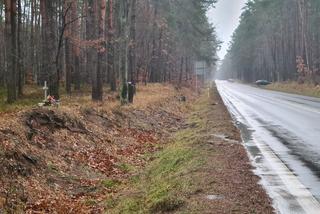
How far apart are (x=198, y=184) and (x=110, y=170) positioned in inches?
161

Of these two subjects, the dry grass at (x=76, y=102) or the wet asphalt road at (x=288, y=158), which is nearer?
the wet asphalt road at (x=288, y=158)

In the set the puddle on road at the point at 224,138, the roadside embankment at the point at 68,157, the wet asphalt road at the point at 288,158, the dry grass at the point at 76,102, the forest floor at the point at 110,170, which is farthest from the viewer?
the dry grass at the point at 76,102

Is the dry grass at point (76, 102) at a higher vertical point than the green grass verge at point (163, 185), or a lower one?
higher

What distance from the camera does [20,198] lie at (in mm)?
8539

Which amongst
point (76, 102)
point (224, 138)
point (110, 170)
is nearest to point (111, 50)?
point (76, 102)

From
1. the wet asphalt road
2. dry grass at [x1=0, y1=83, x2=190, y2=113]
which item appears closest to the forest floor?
the wet asphalt road

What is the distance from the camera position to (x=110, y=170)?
12.3 meters

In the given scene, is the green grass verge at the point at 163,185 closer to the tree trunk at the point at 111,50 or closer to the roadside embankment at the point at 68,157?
the roadside embankment at the point at 68,157

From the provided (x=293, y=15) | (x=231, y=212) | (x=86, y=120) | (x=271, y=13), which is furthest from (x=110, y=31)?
(x=271, y=13)

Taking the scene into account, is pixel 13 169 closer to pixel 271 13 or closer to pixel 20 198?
pixel 20 198

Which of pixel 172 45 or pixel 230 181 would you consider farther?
pixel 172 45

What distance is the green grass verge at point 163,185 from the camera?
7942 mm

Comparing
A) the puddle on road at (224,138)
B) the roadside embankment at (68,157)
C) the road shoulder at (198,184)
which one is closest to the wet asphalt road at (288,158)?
the road shoulder at (198,184)

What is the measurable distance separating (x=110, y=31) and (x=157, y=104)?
6.40 m
